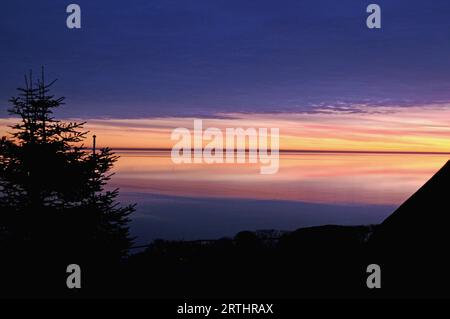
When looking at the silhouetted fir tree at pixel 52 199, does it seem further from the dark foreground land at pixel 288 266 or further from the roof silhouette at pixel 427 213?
the roof silhouette at pixel 427 213

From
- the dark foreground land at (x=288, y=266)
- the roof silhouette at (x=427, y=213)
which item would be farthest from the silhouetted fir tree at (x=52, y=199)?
the roof silhouette at (x=427, y=213)

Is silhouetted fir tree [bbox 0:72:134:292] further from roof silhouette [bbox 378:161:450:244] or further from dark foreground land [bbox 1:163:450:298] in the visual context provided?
roof silhouette [bbox 378:161:450:244]

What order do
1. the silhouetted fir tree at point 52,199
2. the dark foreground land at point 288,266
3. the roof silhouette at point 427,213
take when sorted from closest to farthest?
the roof silhouette at point 427,213 < the dark foreground land at point 288,266 < the silhouetted fir tree at point 52,199

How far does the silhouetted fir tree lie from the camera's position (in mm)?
20562

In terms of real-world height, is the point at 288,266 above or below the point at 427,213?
below

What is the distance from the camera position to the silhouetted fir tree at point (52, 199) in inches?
810

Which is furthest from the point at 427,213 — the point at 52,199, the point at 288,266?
the point at 52,199

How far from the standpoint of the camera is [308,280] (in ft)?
51.6

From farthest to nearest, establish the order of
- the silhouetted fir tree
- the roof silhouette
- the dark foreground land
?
the silhouetted fir tree
the dark foreground land
the roof silhouette

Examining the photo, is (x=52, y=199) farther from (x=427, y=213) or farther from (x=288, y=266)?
(x=427, y=213)

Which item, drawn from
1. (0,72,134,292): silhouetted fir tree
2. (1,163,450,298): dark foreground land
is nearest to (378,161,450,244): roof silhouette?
(1,163,450,298): dark foreground land

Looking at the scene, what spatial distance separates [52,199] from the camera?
21625mm

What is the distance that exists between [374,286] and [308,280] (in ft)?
18.5
